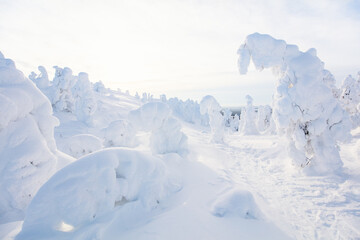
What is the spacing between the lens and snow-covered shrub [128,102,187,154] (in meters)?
11.5

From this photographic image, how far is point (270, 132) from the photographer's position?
3309 cm

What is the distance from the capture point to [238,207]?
5457 mm

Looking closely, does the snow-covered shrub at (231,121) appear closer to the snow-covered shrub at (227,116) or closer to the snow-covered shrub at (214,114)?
the snow-covered shrub at (227,116)

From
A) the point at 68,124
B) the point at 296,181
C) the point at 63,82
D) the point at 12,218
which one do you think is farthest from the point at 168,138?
the point at 63,82

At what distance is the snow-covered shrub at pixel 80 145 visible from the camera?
12.4 m

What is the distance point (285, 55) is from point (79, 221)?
1138cm

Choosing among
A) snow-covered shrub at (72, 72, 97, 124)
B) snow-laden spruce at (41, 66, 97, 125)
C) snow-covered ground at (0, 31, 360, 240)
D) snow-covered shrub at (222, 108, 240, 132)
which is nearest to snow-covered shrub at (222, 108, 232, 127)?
snow-covered shrub at (222, 108, 240, 132)

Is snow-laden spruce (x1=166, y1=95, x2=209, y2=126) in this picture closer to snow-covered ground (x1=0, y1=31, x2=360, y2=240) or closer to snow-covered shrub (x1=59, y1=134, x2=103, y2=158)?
snow-covered shrub (x1=59, y1=134, x2=103, y2=158)

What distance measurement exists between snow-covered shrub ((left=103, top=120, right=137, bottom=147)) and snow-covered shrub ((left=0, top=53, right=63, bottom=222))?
7.74 metres

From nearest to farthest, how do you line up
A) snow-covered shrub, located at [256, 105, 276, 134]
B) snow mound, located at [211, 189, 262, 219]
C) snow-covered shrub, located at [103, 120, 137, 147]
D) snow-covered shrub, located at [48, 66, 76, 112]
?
snow mound, located at [211, 189, 262, 219] < snow-covered shrub, located at [103, 120, 137, 147] < snow-covered shrub, located at [48, 66, 76, 112] < snow-covered shrub, located at [256, 105, 276, 134]

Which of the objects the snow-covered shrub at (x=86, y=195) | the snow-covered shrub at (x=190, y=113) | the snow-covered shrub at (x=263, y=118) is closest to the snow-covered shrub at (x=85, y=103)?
the snow-covered shrub at (x=86, y=195)

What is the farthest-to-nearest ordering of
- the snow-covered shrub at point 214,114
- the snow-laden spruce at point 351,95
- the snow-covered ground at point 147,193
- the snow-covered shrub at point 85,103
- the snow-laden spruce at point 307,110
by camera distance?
1. the snow-covered shrub at point 85,103
2. the snow-laden spruce at point 351,95
3. the snow-covered shrub at point 214,114
4. the snow-laden spruce at point 307,110
5. the snow-covered ground at point 147,193

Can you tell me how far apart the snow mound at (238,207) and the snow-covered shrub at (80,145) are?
31.9 feet

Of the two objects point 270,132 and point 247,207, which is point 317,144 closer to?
point 247,207
